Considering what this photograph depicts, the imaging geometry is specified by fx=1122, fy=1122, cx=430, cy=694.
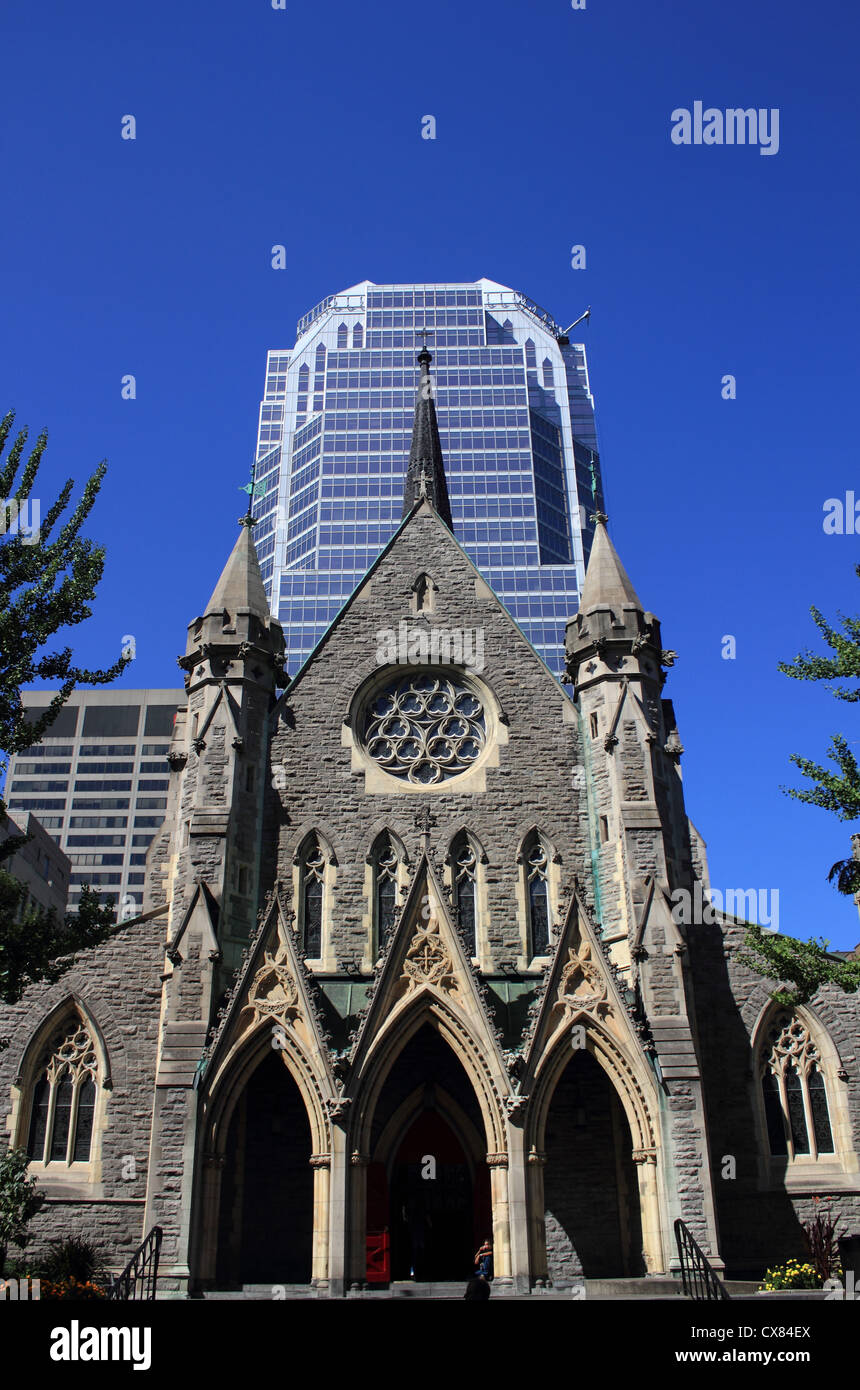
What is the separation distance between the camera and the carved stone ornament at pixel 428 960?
1830cm

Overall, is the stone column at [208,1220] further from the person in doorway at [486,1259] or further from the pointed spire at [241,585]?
the pointed spire at [241,585]

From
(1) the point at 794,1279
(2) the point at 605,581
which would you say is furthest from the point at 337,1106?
(2) the point at 605,581

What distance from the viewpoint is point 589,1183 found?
62.8 ft

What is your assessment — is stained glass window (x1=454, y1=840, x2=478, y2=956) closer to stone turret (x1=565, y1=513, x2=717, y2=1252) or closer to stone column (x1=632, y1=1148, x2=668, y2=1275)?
stone turret (x1=565, y1=513, x2=717, y2=1252)

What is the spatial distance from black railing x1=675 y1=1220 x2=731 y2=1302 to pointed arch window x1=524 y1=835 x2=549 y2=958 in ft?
17.5

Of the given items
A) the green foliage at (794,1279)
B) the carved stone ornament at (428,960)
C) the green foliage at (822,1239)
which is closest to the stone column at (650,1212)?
the green foliage at (794,1279)

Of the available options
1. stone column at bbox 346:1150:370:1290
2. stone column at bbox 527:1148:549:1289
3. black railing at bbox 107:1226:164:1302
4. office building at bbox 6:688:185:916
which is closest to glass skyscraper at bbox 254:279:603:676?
office building at bbox 6:688:185:916

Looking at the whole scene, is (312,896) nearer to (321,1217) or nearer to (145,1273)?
(321,1217)

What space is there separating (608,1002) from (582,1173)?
11.1ft

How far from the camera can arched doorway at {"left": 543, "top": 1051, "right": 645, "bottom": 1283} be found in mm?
18656
